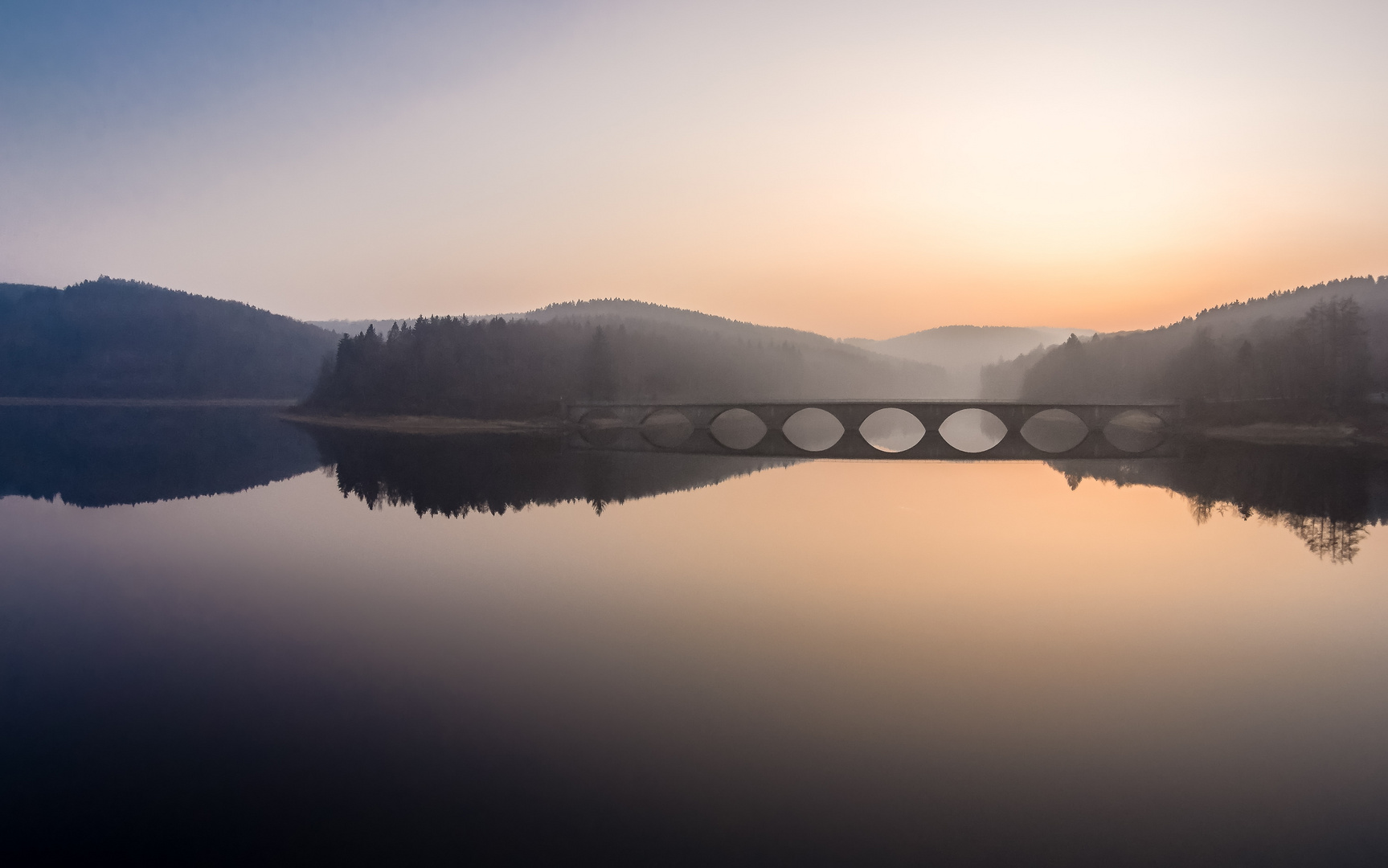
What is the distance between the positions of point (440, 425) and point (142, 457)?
37.9 metres

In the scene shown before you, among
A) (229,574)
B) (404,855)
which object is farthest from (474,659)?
(229,574)

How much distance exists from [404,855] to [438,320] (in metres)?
129

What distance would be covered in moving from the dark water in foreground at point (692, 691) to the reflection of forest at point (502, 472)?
25.3 feet

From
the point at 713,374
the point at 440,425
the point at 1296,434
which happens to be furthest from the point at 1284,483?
the point at 713,374

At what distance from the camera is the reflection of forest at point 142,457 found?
2009 inches

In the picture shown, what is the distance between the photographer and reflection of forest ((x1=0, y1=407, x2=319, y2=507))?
5103cm

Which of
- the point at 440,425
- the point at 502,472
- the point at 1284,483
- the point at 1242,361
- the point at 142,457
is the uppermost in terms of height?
the point at 1242,361

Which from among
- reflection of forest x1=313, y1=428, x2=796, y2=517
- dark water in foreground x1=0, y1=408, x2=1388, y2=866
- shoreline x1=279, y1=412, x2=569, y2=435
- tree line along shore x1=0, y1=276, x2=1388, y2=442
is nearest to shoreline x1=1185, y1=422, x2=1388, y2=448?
tree line along shore x1=0, y1=276, x2=1388, y2=442

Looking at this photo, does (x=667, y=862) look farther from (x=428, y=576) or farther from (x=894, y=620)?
(x=428, y=576)

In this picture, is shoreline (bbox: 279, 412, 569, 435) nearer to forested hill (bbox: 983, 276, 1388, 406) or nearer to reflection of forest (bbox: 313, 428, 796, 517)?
reflection of forest (bbox: 313, 428, 796, 517)

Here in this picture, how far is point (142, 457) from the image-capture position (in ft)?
241

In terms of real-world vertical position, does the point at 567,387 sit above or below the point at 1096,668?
above

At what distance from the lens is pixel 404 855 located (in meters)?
10.9

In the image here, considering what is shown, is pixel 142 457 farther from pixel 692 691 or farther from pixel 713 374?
pixel 713 374
